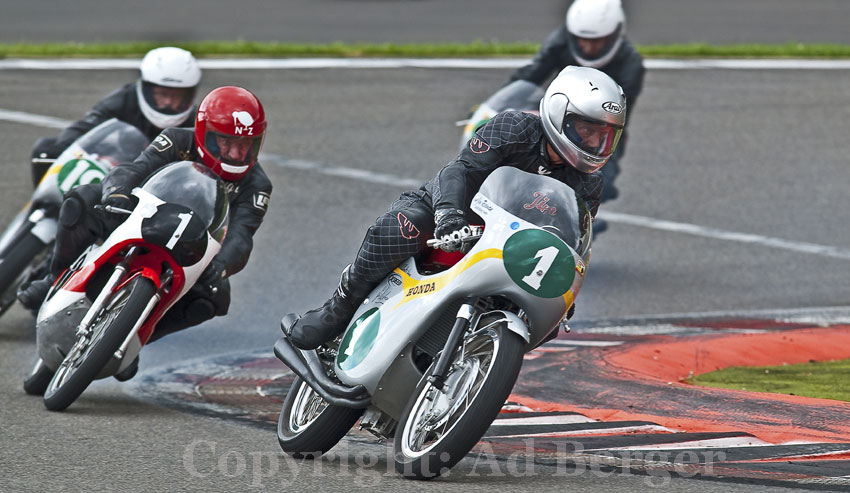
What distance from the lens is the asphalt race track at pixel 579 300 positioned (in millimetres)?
5902

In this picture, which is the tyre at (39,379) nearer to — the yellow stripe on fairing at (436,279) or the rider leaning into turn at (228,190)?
the rider leaning into turn at (228,190)

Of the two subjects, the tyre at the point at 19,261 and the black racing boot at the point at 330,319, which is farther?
the tyre at the point at 19,261

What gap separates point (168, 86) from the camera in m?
8.95

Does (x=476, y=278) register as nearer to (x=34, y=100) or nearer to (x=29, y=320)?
(x=29, y=320)

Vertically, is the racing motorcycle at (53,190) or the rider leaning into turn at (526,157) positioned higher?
the rider leaning into turn at (526,157)

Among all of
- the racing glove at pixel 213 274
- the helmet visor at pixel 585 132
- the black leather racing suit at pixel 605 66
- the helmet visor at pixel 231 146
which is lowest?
the black leather racing suit at pixel 605 66

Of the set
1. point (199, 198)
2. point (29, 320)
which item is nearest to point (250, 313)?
point (29, 320)

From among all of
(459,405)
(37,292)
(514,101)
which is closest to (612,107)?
(459,405)

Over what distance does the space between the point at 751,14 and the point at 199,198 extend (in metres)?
15.9

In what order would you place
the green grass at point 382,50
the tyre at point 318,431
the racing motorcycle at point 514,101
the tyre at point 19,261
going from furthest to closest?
the green grass at point 382,50, the racing motorcycle at point 514,101, the tyre at point 19,261, the tyre at point 318,431

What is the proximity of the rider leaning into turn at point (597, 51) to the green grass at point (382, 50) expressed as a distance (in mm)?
6668

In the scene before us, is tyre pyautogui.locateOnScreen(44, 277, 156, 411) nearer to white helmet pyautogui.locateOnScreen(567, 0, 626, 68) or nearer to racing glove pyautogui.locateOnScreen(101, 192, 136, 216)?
racing glove pyautogui.locateOnScreen(101, 192, 136, 216)

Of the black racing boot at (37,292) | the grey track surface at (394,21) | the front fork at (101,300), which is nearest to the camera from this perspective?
the front fork at (101,300)

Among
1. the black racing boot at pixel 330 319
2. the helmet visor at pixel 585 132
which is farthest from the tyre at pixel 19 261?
the helmet visor at pixel 585 132
